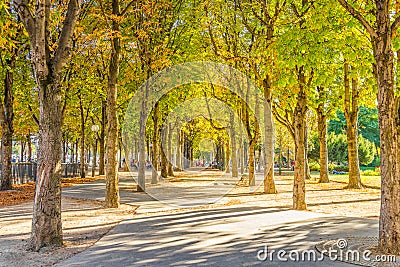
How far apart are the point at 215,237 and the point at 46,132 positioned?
162 inches

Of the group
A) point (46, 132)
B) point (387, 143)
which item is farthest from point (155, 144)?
point (387, 143)

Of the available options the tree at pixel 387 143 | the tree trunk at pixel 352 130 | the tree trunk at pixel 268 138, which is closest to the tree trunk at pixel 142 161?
the tree trunk at pixel 268 138

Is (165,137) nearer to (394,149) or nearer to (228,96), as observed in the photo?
(228,96)

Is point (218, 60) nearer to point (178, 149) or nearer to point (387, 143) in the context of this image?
point (387, 143)

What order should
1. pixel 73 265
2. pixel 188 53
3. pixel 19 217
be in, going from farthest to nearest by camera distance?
pixel 188 53 < pixel 19 217 < pixel 73 265

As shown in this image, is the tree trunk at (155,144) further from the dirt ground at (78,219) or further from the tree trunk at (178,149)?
the tree trunk at (178,149)

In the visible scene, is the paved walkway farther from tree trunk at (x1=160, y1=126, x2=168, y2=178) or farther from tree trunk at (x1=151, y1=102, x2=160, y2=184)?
tree trunk at (x1=160, y1=126, x2=168, y2=178)

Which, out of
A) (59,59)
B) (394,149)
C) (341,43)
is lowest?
(394,149)

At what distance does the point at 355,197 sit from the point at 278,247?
37.1 feet

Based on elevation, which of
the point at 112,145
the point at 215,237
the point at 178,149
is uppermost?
the point at 178,149

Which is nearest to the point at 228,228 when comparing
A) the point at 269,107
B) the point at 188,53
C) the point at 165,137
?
the point at 269,107

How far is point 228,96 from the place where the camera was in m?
26.3

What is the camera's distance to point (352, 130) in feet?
71.8

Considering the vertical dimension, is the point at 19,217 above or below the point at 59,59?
below
